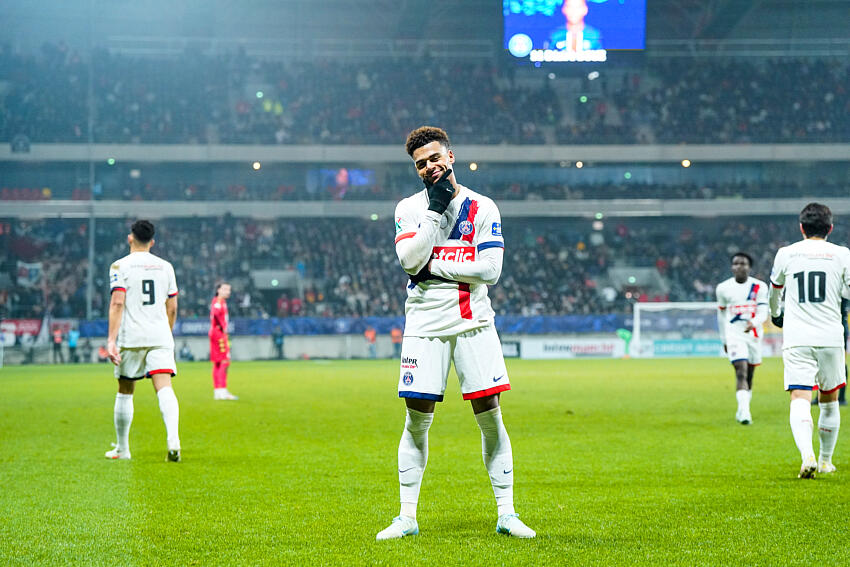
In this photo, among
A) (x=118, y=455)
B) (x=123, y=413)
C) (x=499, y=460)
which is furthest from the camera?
(x=118, y=455)

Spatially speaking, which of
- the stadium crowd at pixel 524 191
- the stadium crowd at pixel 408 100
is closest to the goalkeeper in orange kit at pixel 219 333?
the stadium crowd at pixel 524 191

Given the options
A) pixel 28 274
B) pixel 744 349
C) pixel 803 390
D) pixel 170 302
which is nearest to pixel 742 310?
pixel 744 349

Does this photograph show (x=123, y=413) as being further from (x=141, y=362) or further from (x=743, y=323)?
(x=743, y=323)

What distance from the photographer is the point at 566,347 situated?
40.8m

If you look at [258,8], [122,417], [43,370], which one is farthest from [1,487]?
[258,8]

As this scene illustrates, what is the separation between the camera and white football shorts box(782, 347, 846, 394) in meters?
7.89

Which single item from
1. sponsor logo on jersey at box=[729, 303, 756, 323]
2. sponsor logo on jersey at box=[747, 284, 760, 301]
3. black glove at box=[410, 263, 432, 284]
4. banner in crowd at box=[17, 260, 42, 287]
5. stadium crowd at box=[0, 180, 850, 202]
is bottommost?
sponsor logo on jersey at box=[729, 303, 756, 323]

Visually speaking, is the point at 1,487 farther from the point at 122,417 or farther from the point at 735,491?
the point at 735,491

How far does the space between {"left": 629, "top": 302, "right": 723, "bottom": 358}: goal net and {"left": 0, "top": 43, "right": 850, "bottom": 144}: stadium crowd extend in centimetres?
1408

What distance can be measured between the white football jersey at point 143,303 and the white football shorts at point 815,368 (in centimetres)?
591

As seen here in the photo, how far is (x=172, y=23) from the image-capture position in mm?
51000

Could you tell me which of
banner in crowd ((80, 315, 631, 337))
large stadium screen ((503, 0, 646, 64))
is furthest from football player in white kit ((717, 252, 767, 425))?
large stadium screen ((503, 0, 646, 64))

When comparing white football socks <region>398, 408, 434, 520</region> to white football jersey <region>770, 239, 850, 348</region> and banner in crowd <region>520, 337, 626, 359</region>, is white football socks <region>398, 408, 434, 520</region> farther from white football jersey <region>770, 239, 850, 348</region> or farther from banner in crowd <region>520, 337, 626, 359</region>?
banner in crowd <region>520, 337, 626, 359</region>

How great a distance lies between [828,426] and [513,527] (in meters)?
4.03
